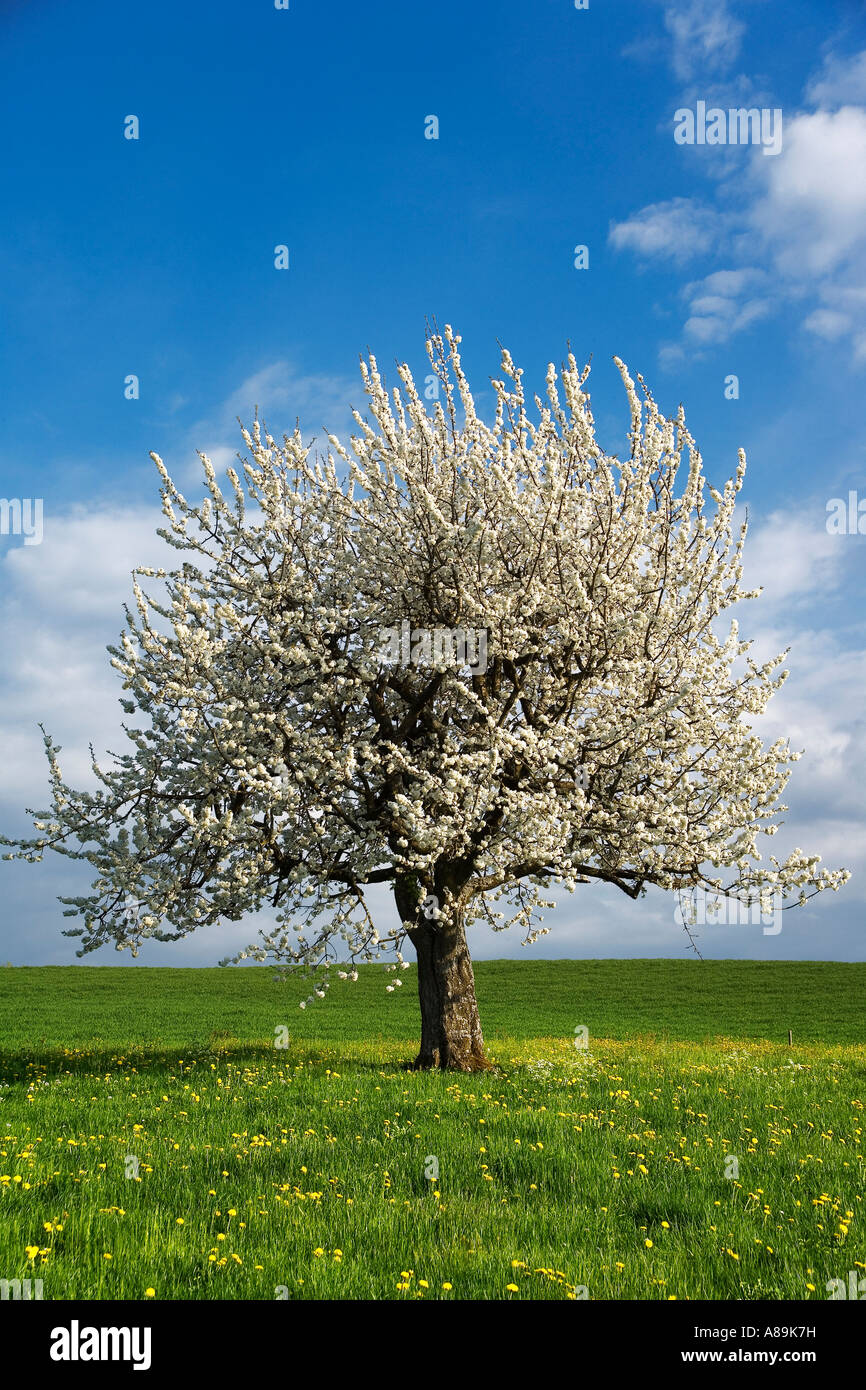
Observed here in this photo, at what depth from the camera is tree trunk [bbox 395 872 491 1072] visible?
720 inches

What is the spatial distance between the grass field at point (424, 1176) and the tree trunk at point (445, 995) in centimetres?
91

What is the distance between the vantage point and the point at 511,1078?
16.7 metres

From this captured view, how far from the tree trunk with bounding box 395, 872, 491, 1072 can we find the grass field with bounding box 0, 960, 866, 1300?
35.6 inches

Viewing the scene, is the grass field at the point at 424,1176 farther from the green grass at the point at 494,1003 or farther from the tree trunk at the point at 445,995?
the green grass at the point at 494,1003

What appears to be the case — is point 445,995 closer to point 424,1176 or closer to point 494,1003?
point 424,1176

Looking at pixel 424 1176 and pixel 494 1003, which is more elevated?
pixel 424 1176

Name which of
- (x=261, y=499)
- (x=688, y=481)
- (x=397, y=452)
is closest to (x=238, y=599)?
(x=261, y=499)

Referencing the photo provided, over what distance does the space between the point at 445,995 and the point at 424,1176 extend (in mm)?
8589

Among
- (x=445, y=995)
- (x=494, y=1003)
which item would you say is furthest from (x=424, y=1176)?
(x=494, y=1003)

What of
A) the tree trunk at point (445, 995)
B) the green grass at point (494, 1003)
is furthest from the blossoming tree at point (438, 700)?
the green grass at point (494, 1003)

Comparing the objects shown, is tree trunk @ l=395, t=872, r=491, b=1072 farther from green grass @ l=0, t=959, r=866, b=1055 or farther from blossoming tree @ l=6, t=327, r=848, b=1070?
green grass @ l=0, t=959, r=866, b=1055

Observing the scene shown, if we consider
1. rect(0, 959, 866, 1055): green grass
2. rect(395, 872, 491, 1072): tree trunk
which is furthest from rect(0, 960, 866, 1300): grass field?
rect(0, 959, 866, 1055): green grass

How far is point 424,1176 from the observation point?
9.91m

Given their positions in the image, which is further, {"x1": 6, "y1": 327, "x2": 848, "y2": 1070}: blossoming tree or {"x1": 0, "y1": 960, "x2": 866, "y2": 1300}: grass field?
{"x1": 6, "y1": 327, "x2": 848, "y2": 1070}: blossoming tree
